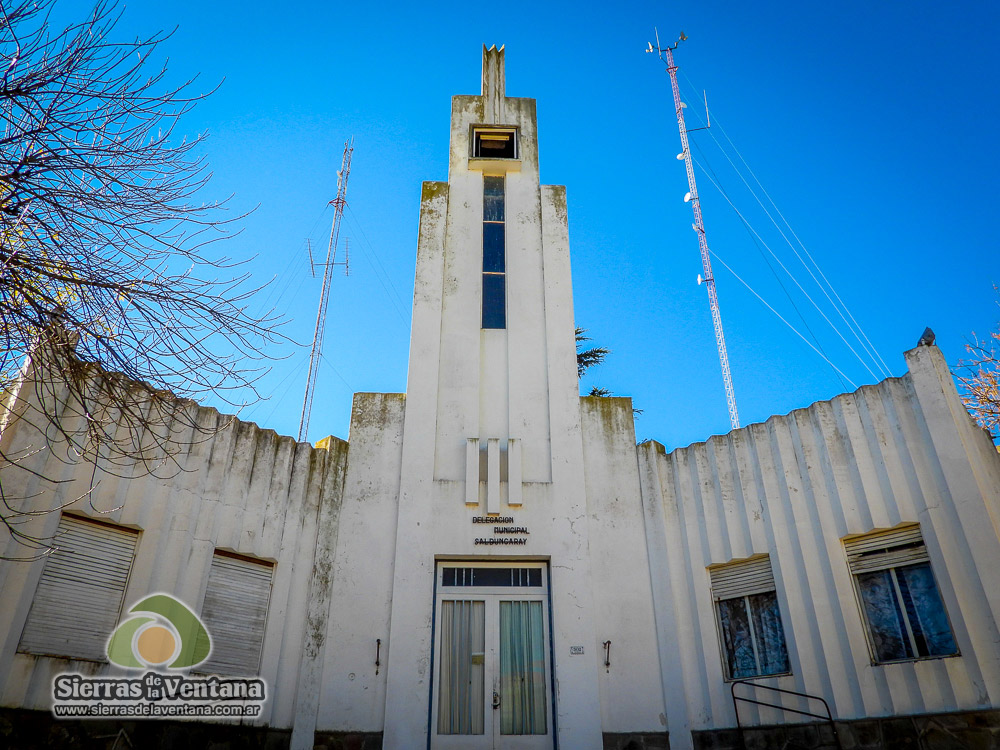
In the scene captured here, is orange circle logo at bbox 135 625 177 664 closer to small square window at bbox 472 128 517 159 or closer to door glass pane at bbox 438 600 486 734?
door glass pane at bbox 438 600 486 734

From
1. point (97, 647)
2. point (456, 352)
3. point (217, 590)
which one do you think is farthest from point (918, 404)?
point (97, 647)

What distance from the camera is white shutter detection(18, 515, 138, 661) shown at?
8.93 meters

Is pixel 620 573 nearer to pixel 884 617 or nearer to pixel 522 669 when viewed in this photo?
pixel 522 669

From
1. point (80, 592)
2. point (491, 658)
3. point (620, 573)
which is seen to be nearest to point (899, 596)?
point (620, 573)

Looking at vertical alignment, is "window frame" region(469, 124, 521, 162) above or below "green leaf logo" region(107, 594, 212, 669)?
above

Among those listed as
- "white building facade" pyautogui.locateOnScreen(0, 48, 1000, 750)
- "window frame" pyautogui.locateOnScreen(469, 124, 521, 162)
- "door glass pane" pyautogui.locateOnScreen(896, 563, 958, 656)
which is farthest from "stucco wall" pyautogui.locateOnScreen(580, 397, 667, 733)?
"window frame" pyautogui.locateOnScreen(469, 124, 521, 162)

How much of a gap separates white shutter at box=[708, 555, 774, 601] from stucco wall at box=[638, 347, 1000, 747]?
6.8 inches

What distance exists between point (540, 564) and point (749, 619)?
337 centimetres

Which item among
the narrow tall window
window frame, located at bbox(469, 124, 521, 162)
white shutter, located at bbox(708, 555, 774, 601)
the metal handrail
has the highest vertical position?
window frame, located at bbox(469, 124, 521, 162)

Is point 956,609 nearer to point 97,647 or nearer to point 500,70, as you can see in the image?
point 97,647

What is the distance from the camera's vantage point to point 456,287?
14234 mm

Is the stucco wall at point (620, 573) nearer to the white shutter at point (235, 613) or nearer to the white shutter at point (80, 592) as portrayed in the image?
the white shutter at point (235, 613)

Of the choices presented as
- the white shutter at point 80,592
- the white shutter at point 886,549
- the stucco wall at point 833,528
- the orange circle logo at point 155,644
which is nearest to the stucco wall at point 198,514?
the white shutter at point 80,592

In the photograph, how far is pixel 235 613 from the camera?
1069cm
